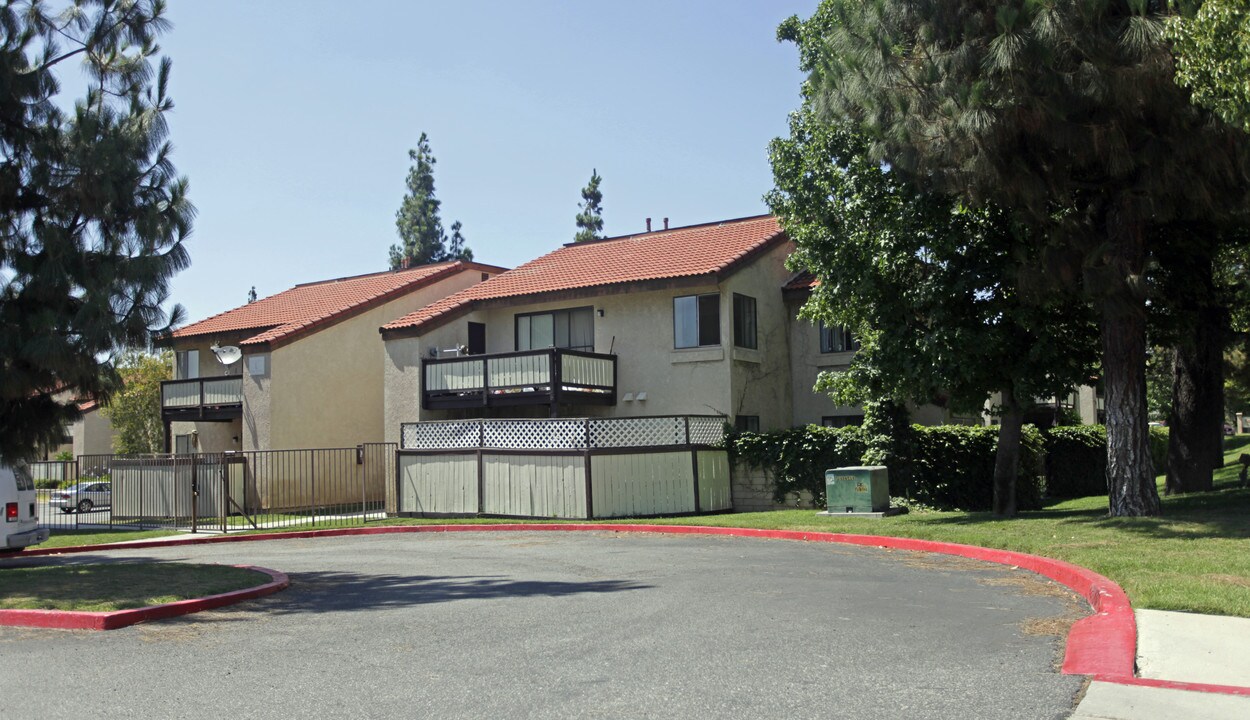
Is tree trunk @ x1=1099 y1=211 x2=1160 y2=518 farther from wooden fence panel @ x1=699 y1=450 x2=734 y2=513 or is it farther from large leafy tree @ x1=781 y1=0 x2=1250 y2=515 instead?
wooden fence panel @ x1=699 y1=450 x2=734 y2=513

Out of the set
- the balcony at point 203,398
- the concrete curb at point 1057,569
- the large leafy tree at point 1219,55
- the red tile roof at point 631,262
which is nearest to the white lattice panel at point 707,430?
the red tile roof at point 631,262

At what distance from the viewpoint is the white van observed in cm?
1698

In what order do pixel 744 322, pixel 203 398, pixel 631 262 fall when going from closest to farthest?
pixel 744 322 → pixel 631 262 → pixel 203 398

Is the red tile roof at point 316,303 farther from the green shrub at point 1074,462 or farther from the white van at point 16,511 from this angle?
the green shrub at point 1074,462

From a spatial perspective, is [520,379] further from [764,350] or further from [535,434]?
[764,350]

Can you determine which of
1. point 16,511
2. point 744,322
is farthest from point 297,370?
point 16,511

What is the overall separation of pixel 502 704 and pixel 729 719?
4.47 feet

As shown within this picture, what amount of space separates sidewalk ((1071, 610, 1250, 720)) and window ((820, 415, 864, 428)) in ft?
64.6

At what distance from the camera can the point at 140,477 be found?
2712 cm

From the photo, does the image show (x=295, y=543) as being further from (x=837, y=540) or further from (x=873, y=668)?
(x=873, y=668)

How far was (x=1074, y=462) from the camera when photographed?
29.2 metres

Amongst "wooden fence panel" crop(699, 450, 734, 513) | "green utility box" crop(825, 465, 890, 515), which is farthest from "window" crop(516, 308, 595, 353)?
"green utility box" crop(825, 465, 890, 515)

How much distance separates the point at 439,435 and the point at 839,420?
10422 millimetres

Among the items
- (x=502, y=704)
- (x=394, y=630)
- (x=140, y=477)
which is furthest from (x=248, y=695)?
(x=140, y=477)
